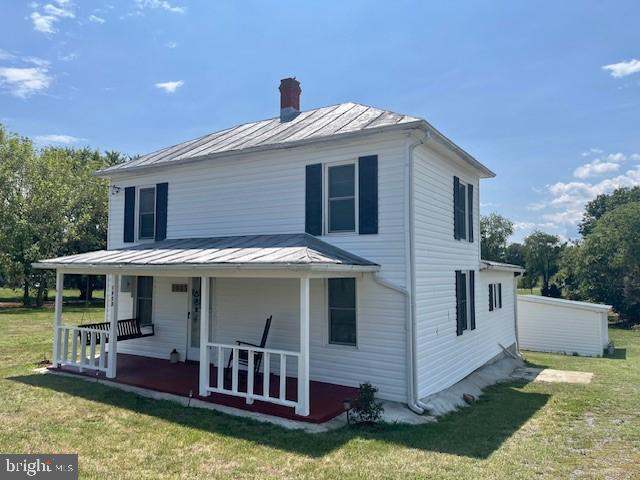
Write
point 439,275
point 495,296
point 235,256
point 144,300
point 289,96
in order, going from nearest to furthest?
point 235,256 → point 439,275 → point 144,300 → point 289,96 → point 495,296

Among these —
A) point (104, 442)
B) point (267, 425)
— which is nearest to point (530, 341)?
point (267, 425)

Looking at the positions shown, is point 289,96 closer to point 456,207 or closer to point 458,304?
point 456,207

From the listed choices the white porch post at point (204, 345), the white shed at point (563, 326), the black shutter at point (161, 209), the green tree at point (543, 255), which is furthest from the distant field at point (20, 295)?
the green tree at point (543, 255)

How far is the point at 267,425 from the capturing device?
263 inches

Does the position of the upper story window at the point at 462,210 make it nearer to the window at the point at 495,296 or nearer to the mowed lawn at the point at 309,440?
the window at the point at 495,296

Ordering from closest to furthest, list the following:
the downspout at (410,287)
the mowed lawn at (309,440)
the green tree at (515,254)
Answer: the mowed lawn at (309,440) → the downspout at (410,287) → the green tree at (515,254)

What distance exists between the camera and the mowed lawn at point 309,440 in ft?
17.1

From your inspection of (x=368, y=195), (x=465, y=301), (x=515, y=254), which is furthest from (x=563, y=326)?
Answer: (x=515, y=254)

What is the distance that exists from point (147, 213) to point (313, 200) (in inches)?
213

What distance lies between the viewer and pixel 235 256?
789 centimetres

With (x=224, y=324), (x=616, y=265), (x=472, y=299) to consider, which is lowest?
(x=224, y=324)

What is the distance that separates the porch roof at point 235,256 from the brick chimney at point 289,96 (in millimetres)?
4542

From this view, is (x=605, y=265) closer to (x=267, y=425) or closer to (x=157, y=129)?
(x=157, y=129)

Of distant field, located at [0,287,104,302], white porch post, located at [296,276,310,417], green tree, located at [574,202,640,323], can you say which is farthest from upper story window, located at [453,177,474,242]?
distant field, located at [0,287,104,302]
